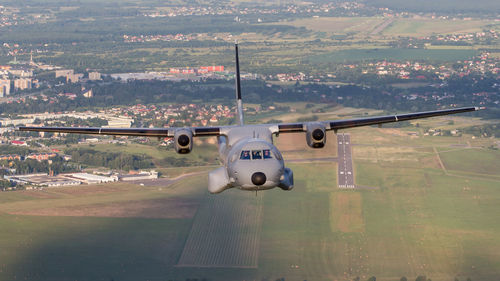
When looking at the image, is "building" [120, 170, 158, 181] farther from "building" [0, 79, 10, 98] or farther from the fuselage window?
"building" [0, 79, 10, 98]

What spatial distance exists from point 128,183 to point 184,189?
36.7ft

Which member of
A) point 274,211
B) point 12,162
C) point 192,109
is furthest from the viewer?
point 192,109

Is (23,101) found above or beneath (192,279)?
above

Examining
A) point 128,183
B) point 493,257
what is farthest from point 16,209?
point 493,257

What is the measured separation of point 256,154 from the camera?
33469 mm

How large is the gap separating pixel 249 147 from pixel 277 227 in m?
41.6

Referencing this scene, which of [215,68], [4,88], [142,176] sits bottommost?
[142,176]

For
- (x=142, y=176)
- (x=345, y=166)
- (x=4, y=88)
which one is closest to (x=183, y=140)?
(x=345, y=166)

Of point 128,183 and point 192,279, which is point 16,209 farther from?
point 192,279

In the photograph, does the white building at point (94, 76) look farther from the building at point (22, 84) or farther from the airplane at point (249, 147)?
the airplane at point (249, 147)

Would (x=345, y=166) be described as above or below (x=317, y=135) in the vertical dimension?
above

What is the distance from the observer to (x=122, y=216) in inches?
3123

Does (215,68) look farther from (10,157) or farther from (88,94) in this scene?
(10,157)

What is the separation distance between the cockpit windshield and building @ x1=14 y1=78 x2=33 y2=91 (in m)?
166
